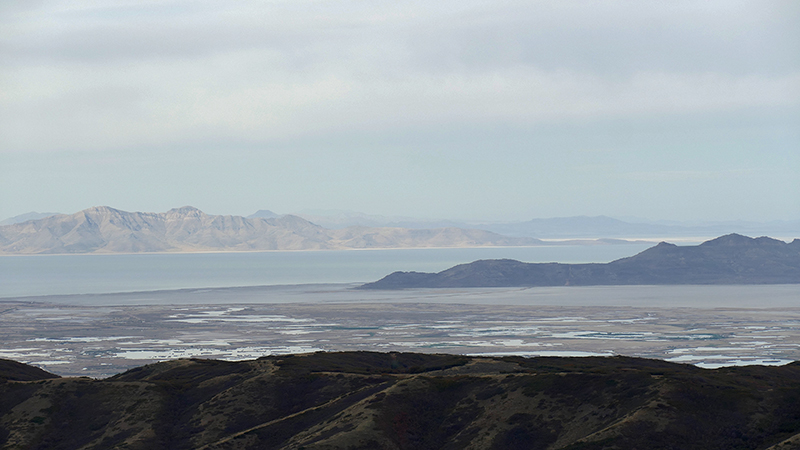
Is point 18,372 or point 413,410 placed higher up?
point 18,372

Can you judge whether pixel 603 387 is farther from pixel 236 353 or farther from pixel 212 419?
pixel 236 353

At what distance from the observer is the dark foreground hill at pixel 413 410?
71750 millimetres

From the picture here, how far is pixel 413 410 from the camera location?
8369 centimetres

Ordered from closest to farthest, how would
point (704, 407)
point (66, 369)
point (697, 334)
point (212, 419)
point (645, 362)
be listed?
point (704, 407), point (212, 419), point (645, 362), point (66, 369), point (697, 334)

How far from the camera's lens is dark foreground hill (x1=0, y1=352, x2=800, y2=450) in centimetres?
7175

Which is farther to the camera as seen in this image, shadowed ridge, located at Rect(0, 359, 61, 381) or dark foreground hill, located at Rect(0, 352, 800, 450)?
shadowed ridge, located at Rect(0, 359, 61, 381)

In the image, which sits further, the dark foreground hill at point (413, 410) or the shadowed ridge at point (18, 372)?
the shadowed ridge at point (18, 372)

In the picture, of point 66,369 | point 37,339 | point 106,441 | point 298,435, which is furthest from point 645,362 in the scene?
point 37,339

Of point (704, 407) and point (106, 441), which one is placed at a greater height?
point (704, 407)

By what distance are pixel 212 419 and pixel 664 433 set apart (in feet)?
146

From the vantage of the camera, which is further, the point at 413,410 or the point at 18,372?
the point at 18,372

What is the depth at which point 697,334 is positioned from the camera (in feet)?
618

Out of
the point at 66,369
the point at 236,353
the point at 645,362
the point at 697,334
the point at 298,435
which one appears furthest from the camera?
the point at 697,334

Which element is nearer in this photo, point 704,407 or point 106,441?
point 704,407
